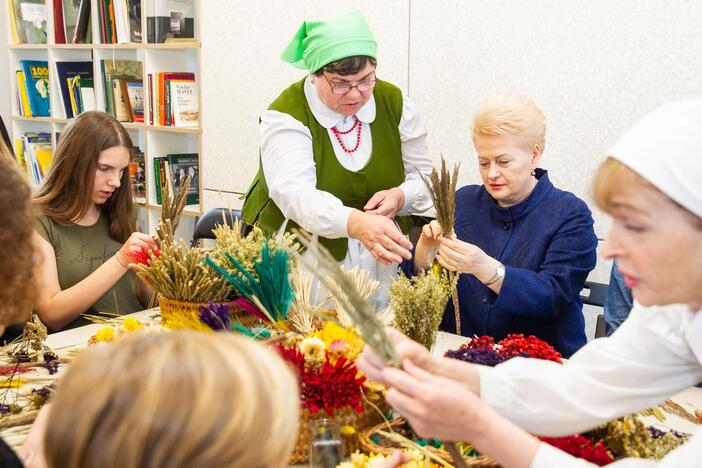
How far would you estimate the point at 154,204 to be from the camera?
15.7 feet

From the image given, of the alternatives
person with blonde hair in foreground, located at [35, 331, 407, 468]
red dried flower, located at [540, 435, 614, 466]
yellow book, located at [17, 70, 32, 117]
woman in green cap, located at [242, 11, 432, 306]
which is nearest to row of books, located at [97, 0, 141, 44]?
yellow book, located at [17, 70, 32, 117]

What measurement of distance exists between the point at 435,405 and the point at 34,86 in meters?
5.08

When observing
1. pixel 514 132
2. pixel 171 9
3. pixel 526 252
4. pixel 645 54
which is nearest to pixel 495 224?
pixel 526 252

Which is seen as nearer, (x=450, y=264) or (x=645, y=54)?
(x=450, y=264)

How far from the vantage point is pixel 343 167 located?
2.70 m

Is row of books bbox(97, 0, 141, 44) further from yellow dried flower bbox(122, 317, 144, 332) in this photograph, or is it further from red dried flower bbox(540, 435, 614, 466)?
red dried flower bbox(540, 435, 614, 466)

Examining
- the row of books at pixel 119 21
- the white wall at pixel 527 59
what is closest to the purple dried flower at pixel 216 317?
the white wall at pixel 527 59

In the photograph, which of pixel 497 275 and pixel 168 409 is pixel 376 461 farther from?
pixel 497 275

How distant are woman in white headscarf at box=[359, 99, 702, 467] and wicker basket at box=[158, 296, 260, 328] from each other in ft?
2.39

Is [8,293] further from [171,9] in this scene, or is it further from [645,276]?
[171,9]

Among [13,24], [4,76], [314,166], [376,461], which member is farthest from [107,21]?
[376,461]

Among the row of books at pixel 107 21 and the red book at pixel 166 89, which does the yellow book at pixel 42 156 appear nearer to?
the row of books at pixel 107 21

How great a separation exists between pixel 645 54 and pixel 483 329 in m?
1.25

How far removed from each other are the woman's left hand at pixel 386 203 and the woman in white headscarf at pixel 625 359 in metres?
1.17
